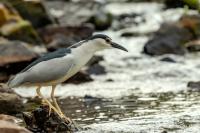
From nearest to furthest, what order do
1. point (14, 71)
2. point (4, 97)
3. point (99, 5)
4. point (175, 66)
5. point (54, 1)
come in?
point (4, 97), point (14, 71), point (175, 66), point (99, 5), point (54, 1)

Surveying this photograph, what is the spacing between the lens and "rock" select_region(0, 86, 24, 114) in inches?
429

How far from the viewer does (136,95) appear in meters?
13.0

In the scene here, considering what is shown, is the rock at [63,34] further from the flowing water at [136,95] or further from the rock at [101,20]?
the rock at [101,20]

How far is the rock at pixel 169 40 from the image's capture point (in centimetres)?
1864

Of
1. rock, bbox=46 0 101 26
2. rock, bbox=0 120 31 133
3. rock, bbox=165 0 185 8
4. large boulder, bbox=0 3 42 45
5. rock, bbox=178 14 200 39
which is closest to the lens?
rock, bbox=0 120 31 133

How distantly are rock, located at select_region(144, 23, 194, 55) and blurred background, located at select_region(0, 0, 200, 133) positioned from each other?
1.1 inches

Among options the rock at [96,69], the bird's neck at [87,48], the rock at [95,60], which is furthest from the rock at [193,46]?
the bird's neck at [87,48]

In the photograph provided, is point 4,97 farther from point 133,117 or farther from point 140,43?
point 140,43

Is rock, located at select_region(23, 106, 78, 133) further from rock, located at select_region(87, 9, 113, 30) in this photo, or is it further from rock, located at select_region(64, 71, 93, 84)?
rock, located at select_region(87, 9, 113, 30)

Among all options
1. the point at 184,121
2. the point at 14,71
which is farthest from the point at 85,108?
the point at 14,71

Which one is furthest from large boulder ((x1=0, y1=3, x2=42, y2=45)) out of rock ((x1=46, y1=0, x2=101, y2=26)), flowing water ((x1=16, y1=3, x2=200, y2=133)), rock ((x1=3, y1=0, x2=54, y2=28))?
rock ((x1=46, y1=0, x2=101, y2=26))

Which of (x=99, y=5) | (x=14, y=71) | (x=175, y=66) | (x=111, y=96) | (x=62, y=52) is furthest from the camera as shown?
(x=99, y=5)

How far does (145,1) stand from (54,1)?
13.1ft

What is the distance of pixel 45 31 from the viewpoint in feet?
66.4
